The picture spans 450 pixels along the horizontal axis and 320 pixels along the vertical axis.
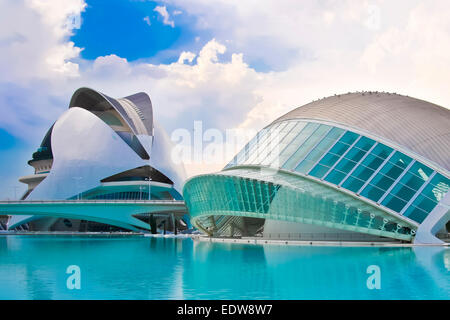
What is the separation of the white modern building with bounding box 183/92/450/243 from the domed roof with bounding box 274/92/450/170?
6cm

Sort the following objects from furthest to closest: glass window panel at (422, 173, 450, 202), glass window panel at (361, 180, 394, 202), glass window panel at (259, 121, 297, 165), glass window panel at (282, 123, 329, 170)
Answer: glass window panel at (259, 121, 297, 165) < glass window panel at (282, 123, 329, 170) < glass window panel at (361, 180, 394, 202) < glass window panel at (422, 173, 450, 202)

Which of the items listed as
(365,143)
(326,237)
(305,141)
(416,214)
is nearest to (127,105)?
(305,141)

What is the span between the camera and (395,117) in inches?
1437

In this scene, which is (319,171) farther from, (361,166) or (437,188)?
(437,188)

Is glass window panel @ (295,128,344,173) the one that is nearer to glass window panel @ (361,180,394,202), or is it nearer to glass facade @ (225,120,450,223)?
Result: glass facade @ (225,120,450,223)

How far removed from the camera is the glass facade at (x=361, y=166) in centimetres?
3139

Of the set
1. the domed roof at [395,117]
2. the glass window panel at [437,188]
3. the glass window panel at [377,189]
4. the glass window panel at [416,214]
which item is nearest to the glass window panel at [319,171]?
the glass window panel at [377,189]

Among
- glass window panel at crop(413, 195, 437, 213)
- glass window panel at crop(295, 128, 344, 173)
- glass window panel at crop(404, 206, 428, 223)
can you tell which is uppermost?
glass window panel at crop(295, 128, 344, 173)

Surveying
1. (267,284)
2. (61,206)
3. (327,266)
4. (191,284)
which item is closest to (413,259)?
(327,266)

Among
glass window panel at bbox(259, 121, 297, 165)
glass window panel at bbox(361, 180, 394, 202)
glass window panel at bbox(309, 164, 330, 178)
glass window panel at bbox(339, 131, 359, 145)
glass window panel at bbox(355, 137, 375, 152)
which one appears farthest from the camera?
glass window panel at bbox(259, 121, 297, 165)

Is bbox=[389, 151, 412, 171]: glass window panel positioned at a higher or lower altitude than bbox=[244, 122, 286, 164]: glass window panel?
lower

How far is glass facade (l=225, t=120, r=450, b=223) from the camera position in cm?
3139

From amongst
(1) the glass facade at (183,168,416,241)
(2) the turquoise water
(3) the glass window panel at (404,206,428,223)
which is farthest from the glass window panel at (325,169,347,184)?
(2) the turquoise water
